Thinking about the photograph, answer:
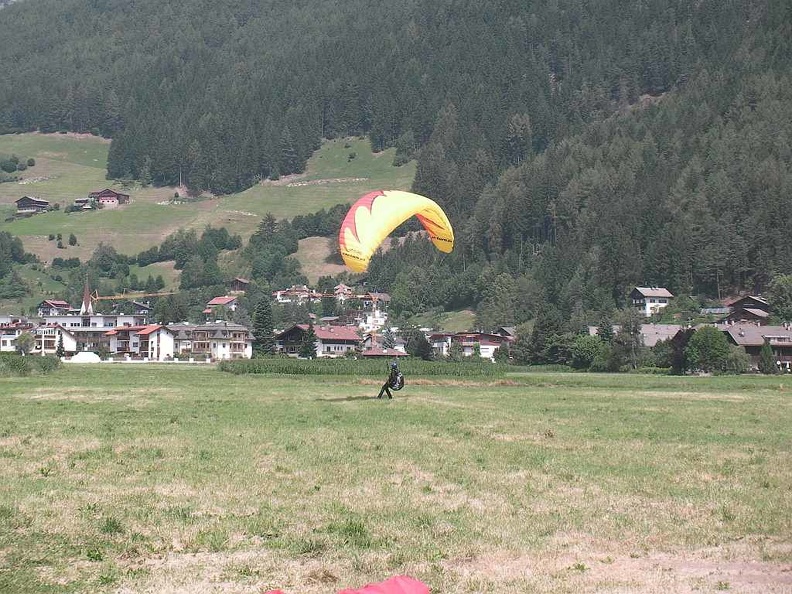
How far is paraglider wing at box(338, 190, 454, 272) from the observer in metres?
33.1

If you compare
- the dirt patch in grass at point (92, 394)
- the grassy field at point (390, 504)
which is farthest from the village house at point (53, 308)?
the grassy field at point (390, 504)

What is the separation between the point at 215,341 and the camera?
127 meters

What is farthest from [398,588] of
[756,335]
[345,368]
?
[756,335]

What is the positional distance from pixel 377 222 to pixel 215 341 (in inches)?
3761

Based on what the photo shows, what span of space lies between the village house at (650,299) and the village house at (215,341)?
50.2 meters

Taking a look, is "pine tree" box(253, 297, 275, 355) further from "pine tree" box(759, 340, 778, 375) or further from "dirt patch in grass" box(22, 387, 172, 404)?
"dirt patch in grass" box(22, 387, 172, 404)

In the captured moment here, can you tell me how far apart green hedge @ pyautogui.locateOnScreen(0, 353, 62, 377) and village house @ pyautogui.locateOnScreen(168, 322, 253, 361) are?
56.4 m

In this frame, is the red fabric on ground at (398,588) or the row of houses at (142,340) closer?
the red fabric on ground at (398,588)

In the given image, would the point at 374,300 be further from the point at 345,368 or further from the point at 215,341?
the point at 345,368

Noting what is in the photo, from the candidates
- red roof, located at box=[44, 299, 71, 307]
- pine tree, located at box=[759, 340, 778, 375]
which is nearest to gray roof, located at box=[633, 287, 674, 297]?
pine tree, located at box=[759, 340, 778, 375]

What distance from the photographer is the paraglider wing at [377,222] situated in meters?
33.1

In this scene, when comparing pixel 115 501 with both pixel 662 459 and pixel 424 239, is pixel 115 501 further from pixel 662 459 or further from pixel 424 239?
pixel 424 239

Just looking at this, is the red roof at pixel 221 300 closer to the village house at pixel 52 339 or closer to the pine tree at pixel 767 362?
the village house at pixel 52 339

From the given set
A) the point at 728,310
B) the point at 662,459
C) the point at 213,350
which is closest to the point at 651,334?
the point at 728,310
